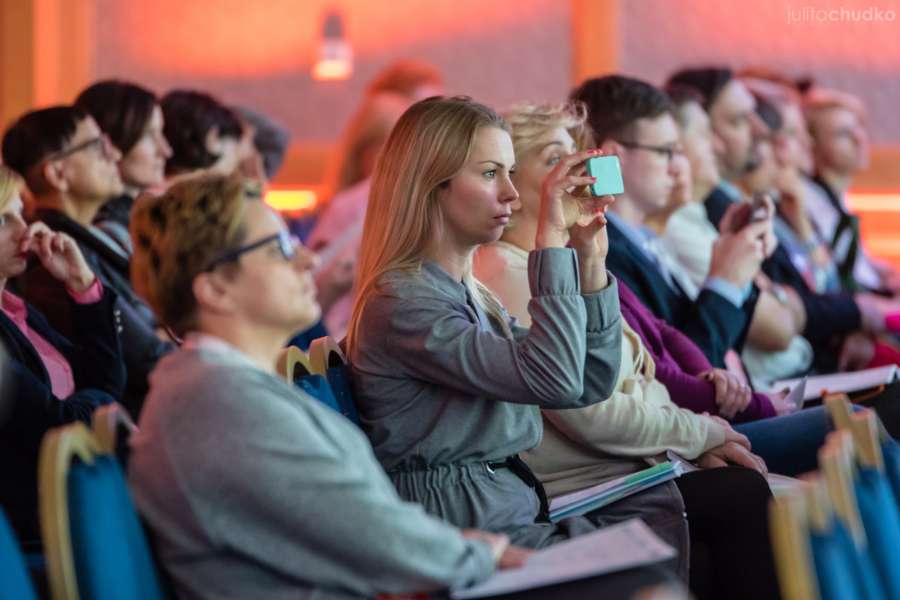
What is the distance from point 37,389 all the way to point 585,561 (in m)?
1.05

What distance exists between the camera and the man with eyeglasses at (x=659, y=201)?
3418 mm

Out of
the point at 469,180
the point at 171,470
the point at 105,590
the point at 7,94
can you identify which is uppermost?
the point at 469,180

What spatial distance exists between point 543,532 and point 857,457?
488 mm

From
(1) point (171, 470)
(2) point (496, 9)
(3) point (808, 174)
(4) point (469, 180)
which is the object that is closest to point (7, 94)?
(2) point (496, 9)

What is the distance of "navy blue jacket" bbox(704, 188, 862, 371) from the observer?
4.48 metres

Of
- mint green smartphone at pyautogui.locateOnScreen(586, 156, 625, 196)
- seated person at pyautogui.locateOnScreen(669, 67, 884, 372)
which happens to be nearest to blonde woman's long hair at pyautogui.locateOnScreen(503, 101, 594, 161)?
mint green smartphone at pyautogui.locateOnScreen(586, 156, 625, 196)

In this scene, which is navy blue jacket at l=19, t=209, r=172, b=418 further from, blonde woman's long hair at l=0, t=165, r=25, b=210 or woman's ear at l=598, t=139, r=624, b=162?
woman's ear at l=598, t=139, r=624, b=162

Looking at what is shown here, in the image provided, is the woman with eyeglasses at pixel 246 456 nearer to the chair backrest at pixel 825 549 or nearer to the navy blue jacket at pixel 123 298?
the chair backrest at pixel 825 549

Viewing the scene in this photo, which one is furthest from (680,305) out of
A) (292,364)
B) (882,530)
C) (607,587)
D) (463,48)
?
(463,48)

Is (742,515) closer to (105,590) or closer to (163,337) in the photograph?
(105,590)

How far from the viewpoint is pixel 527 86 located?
289 inches

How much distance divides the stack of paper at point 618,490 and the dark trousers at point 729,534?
3.2 inches

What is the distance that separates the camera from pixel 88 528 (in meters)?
1.67

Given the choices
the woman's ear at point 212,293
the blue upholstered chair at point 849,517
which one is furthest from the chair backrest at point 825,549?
the woman's ear at point 212,293
